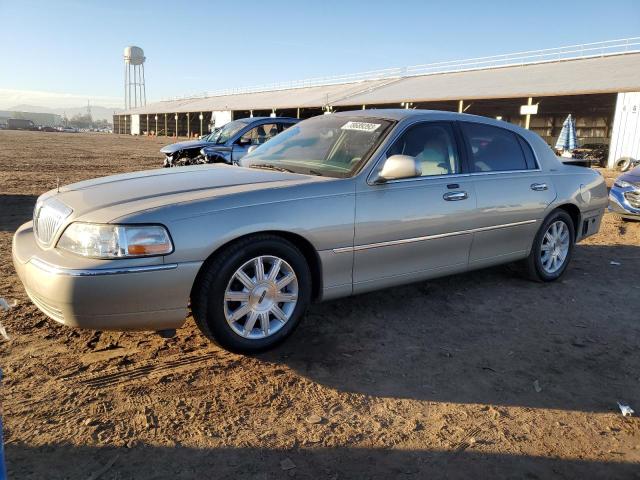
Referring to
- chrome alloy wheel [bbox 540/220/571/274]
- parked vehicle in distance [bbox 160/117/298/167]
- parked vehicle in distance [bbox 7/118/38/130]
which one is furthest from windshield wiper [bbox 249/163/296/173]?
parked vehicle in distance [bbox 7/118/38/130]

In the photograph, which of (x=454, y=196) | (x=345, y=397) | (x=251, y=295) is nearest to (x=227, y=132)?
(x=454, y=196)

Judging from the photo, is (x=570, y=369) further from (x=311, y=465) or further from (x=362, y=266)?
(x=311, y=465)

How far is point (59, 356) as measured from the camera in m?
3.28

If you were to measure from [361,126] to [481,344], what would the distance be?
1.93 metres

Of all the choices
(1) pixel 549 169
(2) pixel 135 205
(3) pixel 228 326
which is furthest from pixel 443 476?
(1) pixel 549 169

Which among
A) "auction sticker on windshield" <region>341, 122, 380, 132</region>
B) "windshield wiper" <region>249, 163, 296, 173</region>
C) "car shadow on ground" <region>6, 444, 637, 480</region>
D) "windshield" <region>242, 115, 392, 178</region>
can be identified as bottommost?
"car shadow on ground" <region>6, 444, 637, 480</region>

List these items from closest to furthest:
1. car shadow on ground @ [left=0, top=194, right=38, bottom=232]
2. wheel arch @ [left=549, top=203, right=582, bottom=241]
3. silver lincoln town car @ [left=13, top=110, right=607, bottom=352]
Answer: silver lincoln town car @ [left=13, top=110, right=607, bottom=352] < wheel arch @ [left=549, top=203, right=582, bottom=241] < car shadow on ground @ [left=0, top=194, right=38, bottom=232]

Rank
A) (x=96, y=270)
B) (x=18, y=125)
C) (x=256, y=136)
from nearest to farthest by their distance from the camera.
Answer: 1. (x=96, y=270)
2. (x=256, y=136)
3. (x=18, y=125)

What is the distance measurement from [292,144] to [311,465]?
2.87 metres

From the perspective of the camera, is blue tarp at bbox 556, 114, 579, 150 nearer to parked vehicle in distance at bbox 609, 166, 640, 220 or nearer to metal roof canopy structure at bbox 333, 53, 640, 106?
metal roof canopy structure at bbox 333, 53, 640, 106

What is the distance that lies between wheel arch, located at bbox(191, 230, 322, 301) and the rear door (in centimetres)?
155

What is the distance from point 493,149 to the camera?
4.81 meters

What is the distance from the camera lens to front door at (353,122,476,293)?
3742mm

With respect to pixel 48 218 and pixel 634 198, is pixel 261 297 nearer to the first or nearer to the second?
pixel 48 218
